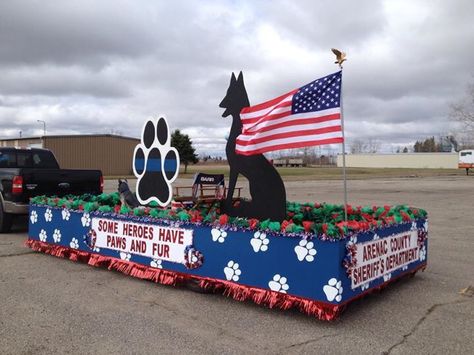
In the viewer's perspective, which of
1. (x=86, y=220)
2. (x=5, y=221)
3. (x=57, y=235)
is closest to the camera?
(x=86, y=220)

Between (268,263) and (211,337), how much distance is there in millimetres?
1056

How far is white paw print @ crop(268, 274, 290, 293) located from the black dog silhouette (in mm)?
1380

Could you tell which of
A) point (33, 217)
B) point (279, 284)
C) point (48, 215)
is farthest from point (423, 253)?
point (33, 217)

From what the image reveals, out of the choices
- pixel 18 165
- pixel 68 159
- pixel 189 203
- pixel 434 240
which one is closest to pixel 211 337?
pixel 189 203

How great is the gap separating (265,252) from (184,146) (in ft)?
168

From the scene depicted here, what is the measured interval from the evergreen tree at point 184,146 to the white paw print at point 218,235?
164ft

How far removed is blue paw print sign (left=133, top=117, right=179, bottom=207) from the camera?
723 cm

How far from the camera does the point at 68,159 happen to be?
47.4 meters

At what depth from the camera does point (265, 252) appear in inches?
196

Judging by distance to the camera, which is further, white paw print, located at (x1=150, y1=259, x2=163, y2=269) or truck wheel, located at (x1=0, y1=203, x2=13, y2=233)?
truck wheel, located at (x1=0, y1=203, x2=13, y2=233)

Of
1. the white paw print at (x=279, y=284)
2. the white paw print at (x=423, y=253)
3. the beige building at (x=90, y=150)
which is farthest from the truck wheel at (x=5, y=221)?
the beige building at (x=90, y=150)

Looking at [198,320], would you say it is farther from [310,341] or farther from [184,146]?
[184,146]

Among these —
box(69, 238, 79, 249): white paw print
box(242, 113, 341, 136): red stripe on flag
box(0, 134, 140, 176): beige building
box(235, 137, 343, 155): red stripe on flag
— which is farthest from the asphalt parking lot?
box(0, 134, 140, 176): beige building

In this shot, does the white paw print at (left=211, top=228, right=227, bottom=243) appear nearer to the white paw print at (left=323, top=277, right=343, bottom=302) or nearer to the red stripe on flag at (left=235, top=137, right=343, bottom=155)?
the red stripe on flag at (left=235, top=137, right=343, bottom=155)
